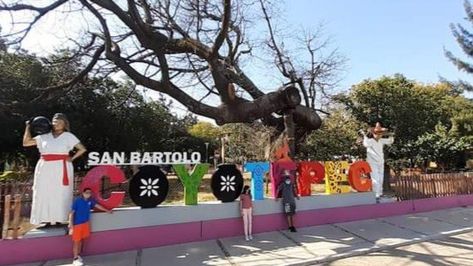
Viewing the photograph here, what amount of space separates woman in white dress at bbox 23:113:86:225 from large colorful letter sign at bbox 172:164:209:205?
221 centimetres

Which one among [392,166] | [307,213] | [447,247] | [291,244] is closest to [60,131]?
[291,244]

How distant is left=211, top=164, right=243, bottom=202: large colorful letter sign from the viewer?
9.16 m

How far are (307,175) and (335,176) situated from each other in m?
1.09

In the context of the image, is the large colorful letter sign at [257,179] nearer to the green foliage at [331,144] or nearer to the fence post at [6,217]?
the fence post at [6,217]

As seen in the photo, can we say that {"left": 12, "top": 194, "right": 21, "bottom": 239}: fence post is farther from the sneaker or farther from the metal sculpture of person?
the metal sculpture of person

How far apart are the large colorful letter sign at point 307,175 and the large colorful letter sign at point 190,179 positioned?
2860 millimetres

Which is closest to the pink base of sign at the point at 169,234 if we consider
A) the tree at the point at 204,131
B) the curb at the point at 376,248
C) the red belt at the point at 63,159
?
the red belt at the point at 63,159

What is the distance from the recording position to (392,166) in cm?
2295

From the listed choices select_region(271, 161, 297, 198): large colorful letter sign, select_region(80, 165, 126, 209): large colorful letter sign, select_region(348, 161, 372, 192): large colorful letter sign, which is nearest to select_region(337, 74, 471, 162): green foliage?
select_region(348, 161, 372, 192): large colorful letter sign

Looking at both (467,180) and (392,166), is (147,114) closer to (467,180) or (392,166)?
(392,166)

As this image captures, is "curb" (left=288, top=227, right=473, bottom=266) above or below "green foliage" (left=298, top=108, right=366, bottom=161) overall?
below

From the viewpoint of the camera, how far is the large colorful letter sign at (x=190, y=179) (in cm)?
871

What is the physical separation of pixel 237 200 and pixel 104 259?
3356mm

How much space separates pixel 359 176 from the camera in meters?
11.4
